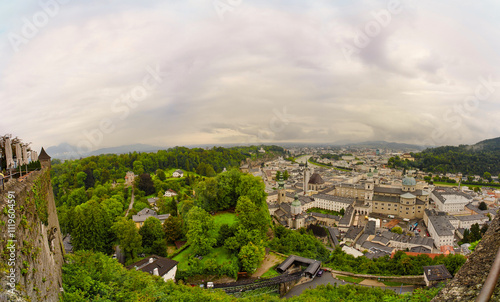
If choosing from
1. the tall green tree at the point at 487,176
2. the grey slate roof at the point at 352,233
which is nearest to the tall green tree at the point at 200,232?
the grey slate roof at the point at 352,233

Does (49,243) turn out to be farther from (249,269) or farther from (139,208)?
(139,208)

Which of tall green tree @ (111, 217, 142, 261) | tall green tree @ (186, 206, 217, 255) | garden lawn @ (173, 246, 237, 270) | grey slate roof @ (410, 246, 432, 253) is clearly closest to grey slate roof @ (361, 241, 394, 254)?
grey slate roof @ (410, 246, 432, 253)

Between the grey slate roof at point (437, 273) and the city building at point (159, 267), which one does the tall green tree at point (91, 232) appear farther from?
the grey slate roof at point (437, 273)

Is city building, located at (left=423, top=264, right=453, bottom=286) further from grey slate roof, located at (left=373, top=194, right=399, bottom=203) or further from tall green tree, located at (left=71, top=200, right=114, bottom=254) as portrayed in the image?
grey slate roof, located at (left=373, top=194, right=399, bottom=203)

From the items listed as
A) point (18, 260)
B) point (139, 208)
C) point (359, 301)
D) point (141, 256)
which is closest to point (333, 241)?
point (359, 301)

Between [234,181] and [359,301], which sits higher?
[234,181]
